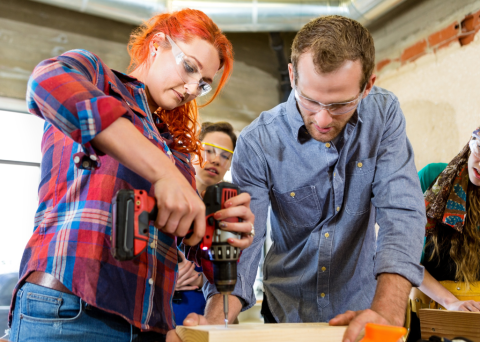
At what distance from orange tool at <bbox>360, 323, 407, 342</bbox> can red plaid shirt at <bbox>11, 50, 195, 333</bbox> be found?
1.81 feet

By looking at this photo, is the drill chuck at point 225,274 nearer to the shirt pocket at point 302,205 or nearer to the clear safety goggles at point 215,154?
the shirt pocket at point 302,205

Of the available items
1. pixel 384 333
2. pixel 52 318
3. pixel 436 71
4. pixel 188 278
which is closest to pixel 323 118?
pixel 384 333

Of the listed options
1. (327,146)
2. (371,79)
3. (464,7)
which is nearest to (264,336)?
(327,146)

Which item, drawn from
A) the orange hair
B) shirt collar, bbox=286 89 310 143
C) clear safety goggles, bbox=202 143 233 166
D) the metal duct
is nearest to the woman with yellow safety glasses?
clear safety goggles, bbox=202 143 233 166

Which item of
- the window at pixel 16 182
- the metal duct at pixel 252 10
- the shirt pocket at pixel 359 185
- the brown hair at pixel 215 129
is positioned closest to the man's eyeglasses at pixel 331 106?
the shirt pocket at pixel 359 185

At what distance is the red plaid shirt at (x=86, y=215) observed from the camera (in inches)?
35.0

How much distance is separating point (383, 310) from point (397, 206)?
1.37ft

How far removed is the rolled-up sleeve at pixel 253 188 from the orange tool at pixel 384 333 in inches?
22.8

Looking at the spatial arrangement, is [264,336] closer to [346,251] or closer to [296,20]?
[346,251]

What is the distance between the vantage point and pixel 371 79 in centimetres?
153

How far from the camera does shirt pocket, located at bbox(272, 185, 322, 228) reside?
1.63m

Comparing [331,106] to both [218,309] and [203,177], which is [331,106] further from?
[203,177]

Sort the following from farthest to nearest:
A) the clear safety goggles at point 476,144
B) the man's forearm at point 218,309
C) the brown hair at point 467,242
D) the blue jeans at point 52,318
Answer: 1. the brown hair at point 467,242
2. the clear safety goggles at point 476,144
3. the man's forearm at point 218,309
4. the blue jeans at point 52,318

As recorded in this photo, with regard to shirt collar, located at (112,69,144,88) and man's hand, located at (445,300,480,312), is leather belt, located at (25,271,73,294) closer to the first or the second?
shirt collar, located at (112,69,144,88)
